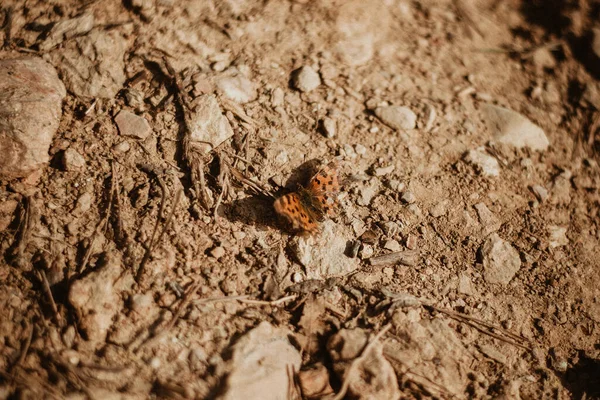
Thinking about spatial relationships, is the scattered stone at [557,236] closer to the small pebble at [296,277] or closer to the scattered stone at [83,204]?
the small pebble at [296,277]

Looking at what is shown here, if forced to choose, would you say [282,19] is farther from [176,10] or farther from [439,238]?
[439,238]

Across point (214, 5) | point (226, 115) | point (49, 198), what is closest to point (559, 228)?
point (226, 115)

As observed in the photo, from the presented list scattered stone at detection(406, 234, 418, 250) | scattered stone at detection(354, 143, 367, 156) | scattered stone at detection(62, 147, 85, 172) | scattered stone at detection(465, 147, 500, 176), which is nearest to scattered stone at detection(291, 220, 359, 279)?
scattered stone at detection(406, 234, 418, 250)

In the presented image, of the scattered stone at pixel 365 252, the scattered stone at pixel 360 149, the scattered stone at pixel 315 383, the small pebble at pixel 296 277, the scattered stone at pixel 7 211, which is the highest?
the scattered stone at pixel 360 149

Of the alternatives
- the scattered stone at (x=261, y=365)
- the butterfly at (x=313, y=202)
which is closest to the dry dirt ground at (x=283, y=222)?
the scattered stone at (x=261, y=365)

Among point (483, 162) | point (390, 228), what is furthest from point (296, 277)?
point (483, 162)

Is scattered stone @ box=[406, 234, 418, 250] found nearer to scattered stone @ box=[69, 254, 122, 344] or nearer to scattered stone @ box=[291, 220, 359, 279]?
scattered stone @ box=[291, 220, 359, 279]

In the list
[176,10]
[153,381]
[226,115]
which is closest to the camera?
[153,381]
